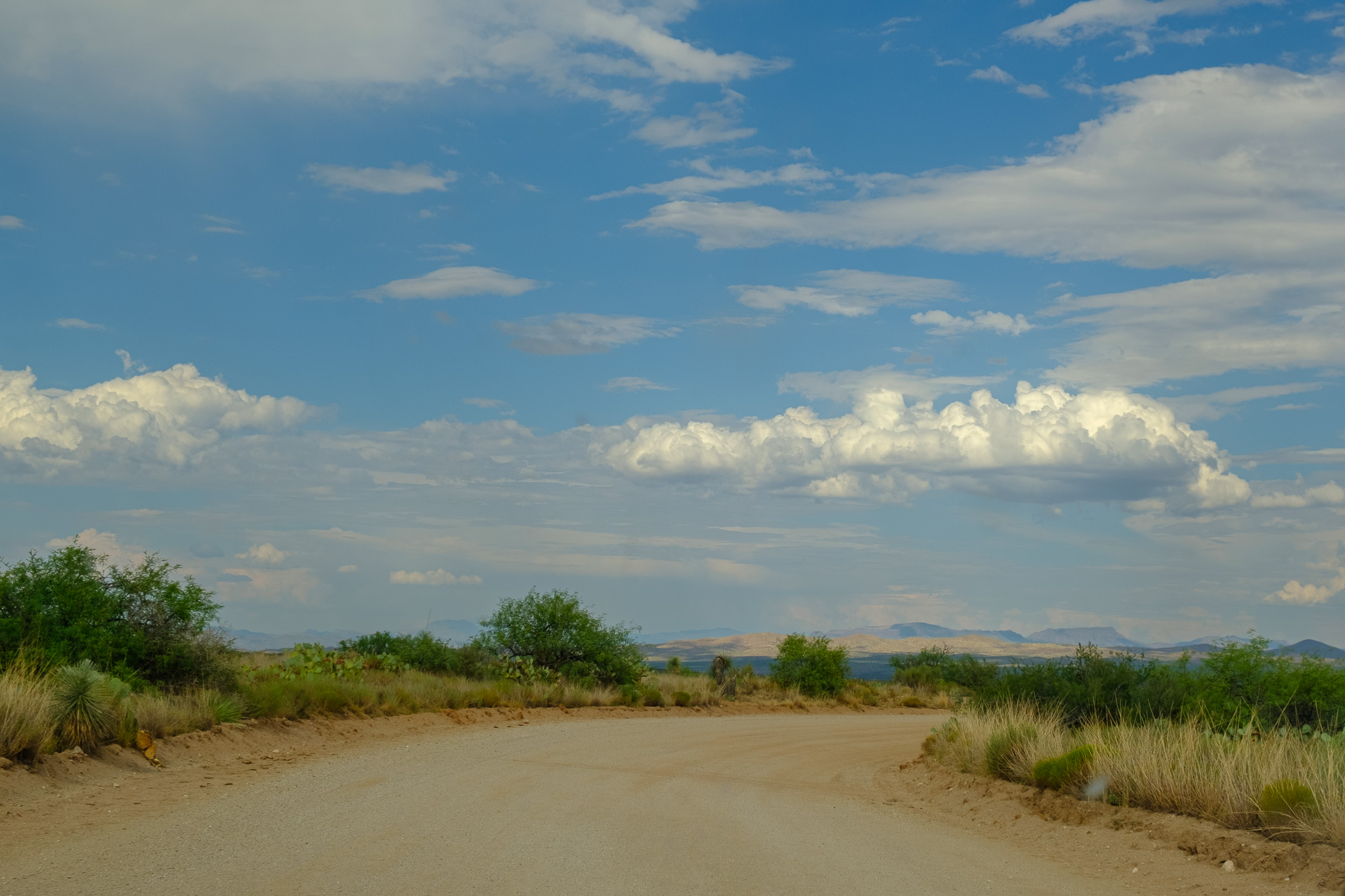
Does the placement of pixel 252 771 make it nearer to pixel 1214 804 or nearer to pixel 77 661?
pixel 77 661

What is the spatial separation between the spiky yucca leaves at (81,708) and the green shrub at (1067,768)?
40.6ft

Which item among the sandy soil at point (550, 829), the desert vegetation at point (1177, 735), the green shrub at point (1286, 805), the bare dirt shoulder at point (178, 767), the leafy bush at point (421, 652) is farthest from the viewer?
the leafy bush at point (421, 652)

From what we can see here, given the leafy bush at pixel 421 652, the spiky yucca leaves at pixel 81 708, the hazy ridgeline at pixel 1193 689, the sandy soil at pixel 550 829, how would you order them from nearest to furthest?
1. the sandy soil at pixel 550 829
2. the spiky yucca leaves at pixel 81 708
3. the hazy ridgeline at pixel 1193 689
4. the leafy bush at pixel 421 652

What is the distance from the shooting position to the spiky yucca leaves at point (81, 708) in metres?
13.0

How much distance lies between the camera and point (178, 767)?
13969mm

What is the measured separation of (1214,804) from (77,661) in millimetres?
16632

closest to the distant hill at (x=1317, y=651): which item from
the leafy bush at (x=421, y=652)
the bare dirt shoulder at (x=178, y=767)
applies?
the bare dirt shoulder at (x=178, y=767)

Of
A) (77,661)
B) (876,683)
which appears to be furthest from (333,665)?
(876,683)

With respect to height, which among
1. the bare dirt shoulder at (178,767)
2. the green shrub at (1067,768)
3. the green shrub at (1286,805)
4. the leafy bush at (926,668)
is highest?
the green shrub at (1286,805)

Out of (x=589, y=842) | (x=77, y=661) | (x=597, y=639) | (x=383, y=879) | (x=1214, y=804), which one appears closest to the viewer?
(x=383, y=879)

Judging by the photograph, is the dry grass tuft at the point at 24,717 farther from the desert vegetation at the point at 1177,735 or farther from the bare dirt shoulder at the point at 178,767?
the desert vegetation at the point at 1177,735

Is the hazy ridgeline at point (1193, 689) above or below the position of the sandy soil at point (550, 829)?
above

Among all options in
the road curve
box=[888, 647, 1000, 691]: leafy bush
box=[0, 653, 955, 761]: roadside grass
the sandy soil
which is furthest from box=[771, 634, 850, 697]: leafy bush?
the road curve

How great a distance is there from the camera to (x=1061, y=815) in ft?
38.2
